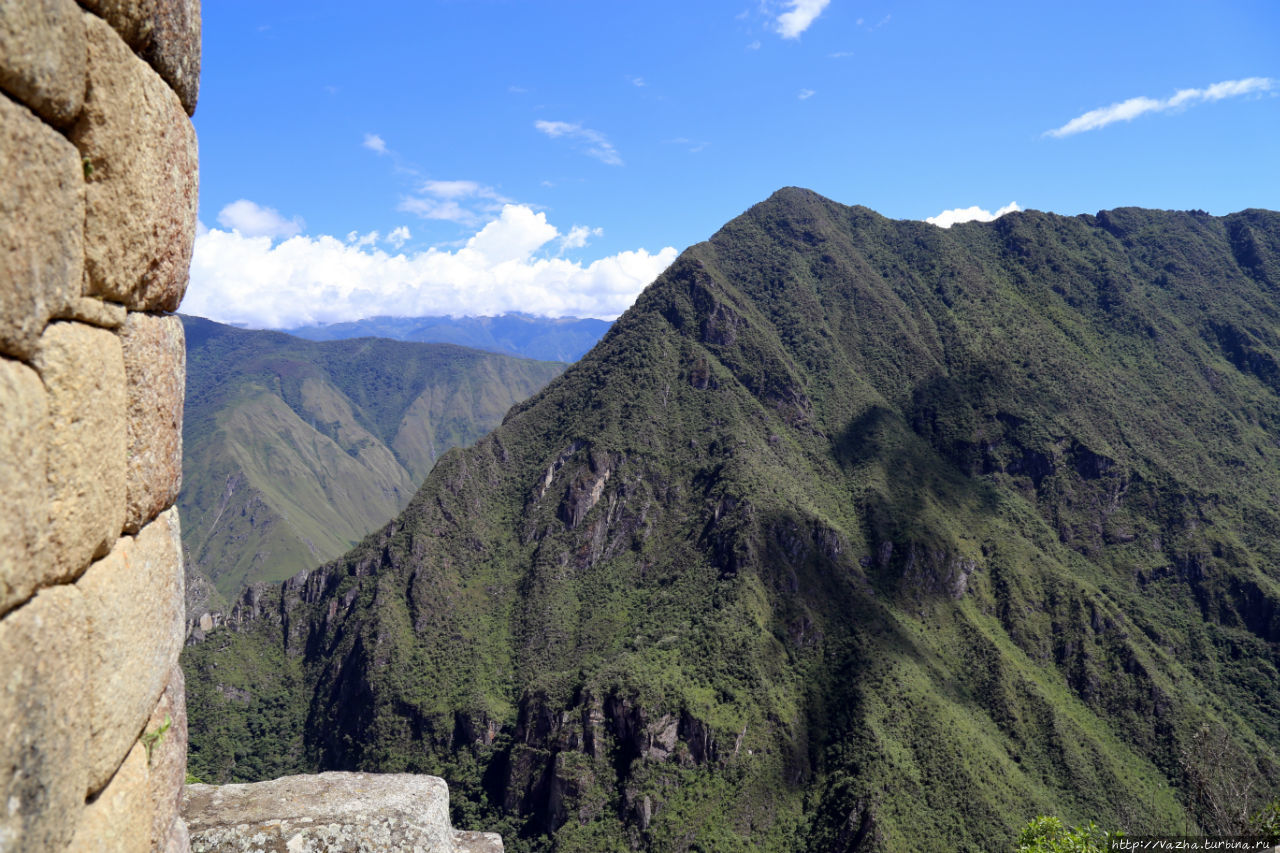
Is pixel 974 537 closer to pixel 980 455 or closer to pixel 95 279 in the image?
pixel 980 455

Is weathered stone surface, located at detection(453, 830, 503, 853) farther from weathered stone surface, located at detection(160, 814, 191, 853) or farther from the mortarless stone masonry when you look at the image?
the mortarless stone masonry

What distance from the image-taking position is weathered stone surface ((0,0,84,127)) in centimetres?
350

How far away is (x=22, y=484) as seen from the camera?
143 inches

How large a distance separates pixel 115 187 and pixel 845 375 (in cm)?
18116

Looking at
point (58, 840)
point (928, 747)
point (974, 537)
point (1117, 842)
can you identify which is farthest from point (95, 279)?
point (974, 537)

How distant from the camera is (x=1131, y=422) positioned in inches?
6747

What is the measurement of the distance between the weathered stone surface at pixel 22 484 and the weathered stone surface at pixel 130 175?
4.66 ft

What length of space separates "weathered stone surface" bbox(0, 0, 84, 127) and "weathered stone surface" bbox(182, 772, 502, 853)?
914cm

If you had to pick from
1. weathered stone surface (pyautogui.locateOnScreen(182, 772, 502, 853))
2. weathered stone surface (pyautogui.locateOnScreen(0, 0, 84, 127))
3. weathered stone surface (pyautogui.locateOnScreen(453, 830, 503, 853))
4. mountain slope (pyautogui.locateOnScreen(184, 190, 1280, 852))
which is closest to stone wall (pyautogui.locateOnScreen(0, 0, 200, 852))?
weathered stone surface (pyautogui.locateOnScreen(0, 0, 84, 127))

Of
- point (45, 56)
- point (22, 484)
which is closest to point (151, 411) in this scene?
point (22, 484)

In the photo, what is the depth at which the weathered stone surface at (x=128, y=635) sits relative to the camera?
4852 mm

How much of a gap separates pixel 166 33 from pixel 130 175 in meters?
1.61

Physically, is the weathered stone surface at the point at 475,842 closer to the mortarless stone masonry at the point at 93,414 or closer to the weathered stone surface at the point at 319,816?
the weathered stone surface at the point at 319,816

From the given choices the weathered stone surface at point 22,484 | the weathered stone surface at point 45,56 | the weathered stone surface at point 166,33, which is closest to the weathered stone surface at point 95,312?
the weathered stone surface at point 22,484
